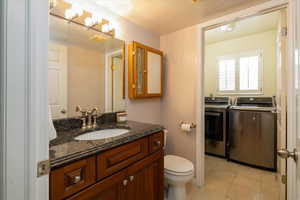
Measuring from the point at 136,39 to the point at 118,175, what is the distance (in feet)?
5.46

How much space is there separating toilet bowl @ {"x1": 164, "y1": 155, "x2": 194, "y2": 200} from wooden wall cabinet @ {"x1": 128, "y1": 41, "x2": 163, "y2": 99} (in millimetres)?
911

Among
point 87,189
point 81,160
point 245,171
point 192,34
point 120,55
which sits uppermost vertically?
point 192,34

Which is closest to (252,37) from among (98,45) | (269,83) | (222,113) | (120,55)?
(269,83)

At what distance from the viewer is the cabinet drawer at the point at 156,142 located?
1.34 metres

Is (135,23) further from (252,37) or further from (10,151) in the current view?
(252,37)

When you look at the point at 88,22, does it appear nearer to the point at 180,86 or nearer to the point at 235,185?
the point at 180,86

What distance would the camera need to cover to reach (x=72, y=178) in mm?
792

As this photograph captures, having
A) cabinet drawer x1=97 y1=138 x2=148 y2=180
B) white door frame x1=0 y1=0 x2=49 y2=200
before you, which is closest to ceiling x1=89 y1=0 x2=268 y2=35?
white door frame x1=0 y1=0 x2=49 y2=200

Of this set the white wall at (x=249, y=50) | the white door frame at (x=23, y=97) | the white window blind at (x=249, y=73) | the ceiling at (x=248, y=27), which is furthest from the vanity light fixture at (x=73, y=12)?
the white window blind at (x=249, y=73)

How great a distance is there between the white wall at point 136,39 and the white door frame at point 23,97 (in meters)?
1.21

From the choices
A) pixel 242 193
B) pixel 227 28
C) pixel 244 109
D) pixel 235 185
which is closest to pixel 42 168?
pixel 242 193

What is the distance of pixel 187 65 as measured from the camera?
220 cm

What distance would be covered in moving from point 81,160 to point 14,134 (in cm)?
42

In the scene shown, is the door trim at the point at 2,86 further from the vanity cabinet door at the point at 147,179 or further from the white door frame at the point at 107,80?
the white door frame at the point at 107,80
